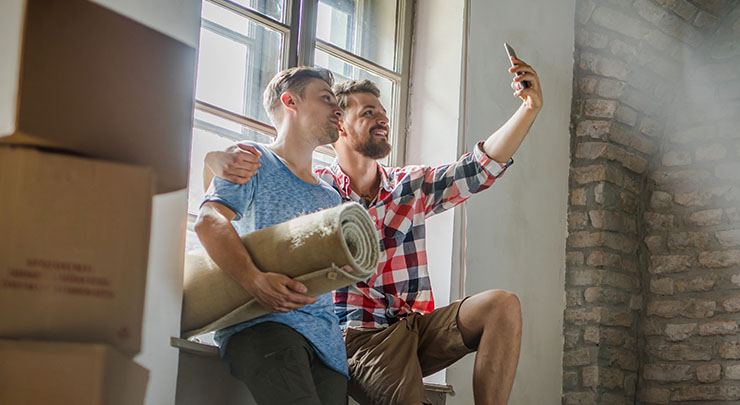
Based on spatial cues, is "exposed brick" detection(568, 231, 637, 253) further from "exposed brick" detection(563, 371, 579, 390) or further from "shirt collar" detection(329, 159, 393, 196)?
"shirt collar" detection(329, 159, 393, 196)

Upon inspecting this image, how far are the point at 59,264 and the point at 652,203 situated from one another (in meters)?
3.20

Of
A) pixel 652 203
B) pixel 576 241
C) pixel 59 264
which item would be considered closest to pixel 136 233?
pixel 59 264

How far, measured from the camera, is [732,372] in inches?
118

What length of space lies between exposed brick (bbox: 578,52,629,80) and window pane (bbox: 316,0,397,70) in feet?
2.89

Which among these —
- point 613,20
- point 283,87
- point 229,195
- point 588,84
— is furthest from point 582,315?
point 229,195

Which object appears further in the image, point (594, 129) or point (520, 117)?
point (594, 129)

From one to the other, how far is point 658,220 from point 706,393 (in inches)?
29.6

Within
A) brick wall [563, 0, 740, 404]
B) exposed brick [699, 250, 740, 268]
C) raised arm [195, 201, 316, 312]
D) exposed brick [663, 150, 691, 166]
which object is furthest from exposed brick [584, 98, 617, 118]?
raised arm [195, 201, 316, 312]

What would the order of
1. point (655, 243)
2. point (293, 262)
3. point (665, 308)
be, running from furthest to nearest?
1. point (655, 243)
2. point (665, 308)
3. point (293, 262)

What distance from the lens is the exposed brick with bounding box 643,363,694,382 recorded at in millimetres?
3100

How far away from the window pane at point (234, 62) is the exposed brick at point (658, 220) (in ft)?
5.89

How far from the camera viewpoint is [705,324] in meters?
3.10

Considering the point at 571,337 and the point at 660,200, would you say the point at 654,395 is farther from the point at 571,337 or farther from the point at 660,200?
the point at 660,200

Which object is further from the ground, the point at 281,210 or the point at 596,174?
the point at 596,174
